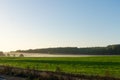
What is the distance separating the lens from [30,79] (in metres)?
29.3

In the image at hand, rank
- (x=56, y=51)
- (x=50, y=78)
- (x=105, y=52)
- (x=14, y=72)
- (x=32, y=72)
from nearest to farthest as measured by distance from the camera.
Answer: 1. (x=50, y=78)
2. (x=32, y=72)
3. (x=14, y=72)
4. (x=105, y=52)
5. (x=56, y=51)

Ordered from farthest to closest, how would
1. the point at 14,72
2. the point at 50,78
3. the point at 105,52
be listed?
the point at 105,52, the point at 14,72, the point at 50,78

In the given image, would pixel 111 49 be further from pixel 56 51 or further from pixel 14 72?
pixel 14 72

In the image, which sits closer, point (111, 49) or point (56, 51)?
point (111, 49)

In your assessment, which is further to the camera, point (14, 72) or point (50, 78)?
point (14, 72)

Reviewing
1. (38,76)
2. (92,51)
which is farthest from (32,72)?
(92,51)

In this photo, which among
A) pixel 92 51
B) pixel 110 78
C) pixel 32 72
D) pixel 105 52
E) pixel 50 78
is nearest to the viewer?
pixel 110 78

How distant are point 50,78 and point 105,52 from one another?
11130cm

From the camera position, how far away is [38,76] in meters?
30.1

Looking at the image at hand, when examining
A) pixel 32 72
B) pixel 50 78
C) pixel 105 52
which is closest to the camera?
pixel 50 78

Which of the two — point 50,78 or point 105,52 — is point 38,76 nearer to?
point 50,78

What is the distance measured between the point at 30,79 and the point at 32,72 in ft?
10.4

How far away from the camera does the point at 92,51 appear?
150m


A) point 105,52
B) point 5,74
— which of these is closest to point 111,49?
point 105,52
